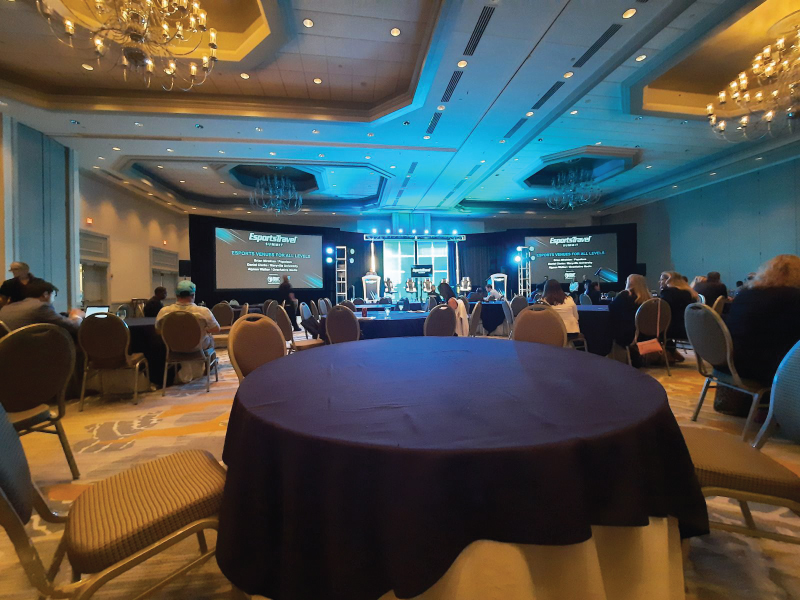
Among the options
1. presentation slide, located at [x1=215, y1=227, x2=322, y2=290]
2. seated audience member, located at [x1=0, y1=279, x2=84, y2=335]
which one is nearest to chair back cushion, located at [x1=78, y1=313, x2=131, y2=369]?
seated audience member, located at [x1=0, y1=279, x2=84, y2=335]

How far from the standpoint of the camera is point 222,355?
692 cm

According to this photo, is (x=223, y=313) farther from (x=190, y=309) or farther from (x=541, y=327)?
(x=541, y=327)

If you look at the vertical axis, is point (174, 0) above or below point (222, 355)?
above

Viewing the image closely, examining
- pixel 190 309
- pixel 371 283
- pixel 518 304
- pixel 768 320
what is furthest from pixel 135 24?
Answer: pixel 371 283

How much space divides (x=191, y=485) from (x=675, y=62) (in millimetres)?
7512

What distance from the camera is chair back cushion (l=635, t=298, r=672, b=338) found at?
443cm

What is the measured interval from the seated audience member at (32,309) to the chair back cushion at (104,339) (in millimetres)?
226

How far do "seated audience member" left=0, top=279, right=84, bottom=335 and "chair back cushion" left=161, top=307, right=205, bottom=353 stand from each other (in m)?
0.84

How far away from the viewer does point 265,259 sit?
13.4 m

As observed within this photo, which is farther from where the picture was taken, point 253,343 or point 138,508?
point 253,343

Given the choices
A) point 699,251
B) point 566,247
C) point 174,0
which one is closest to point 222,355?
point 174,0

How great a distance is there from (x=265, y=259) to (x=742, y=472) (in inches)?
543

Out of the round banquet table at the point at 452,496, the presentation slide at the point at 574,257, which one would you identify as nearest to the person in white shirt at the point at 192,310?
the round banquet table at the point at 452,496

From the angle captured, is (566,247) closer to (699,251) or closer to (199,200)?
(699,251)
